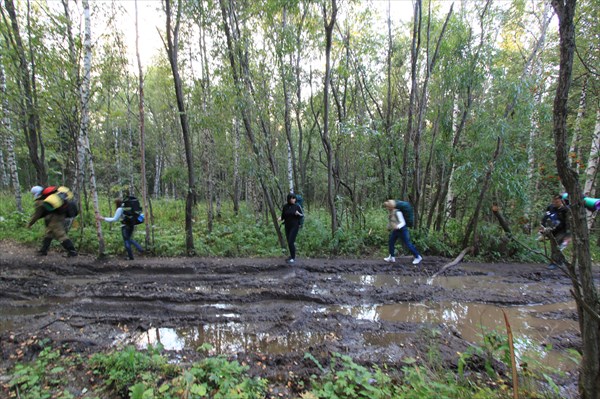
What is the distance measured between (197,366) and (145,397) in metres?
0.67

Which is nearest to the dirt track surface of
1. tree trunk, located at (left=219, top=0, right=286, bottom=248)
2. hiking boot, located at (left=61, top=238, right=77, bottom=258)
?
hiking boot, located at (left=61, top=238, right=77, bottom=258)

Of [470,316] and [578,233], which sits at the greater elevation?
[578,233]

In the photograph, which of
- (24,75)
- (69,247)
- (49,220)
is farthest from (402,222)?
(24,75)

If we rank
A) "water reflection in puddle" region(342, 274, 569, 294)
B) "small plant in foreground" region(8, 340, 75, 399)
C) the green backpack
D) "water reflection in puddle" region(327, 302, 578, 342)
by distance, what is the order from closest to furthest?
1. "small plant in foreground" region(8, 340, 75, 399)
2. "water reflection in puddle" region(327, 302, 578, 342)
3. "water reflection in puddle" region(342, 274, 569, 294)
4. the green backpack

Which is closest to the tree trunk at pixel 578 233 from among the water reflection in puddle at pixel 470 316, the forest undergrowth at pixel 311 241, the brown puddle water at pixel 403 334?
the brown puddle water at pixel 403 334

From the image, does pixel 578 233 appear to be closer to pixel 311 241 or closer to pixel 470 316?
pixel 470 316

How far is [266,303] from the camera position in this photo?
5586 millimetres

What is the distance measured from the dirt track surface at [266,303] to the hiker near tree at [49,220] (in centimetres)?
35

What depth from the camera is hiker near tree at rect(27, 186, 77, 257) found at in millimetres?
7469

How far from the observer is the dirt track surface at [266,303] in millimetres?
4141

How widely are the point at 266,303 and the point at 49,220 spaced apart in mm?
6676

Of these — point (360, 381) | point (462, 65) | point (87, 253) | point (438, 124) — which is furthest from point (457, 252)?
point (87, 253)

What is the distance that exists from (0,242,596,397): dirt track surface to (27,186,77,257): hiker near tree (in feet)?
1.16

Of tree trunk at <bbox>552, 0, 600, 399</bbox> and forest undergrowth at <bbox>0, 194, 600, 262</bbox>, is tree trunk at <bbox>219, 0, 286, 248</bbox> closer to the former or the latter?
forest undergrowth at <bbox>0, 194, 600, 262</bbox>
